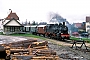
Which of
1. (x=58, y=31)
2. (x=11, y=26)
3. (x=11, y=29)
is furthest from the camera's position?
(x=11, y=29)

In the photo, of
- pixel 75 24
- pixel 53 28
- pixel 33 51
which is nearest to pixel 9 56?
pixel 33 51

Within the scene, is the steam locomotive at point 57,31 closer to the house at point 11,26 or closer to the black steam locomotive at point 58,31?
the black steam locomotive at point 58,31

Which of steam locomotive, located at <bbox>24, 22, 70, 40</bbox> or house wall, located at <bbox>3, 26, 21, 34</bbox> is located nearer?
steam locomotive, located at <bbox>24, 22, 70, 40</bbox>

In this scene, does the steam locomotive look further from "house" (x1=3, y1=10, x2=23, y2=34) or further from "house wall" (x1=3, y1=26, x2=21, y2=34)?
"house wall" (x1=3, y1=26, x2=21, y2=34)

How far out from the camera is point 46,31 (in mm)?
39781

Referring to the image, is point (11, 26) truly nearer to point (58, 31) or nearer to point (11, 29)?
point (11, 29)

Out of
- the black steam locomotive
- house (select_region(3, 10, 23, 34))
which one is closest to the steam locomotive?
the black steam locomotive

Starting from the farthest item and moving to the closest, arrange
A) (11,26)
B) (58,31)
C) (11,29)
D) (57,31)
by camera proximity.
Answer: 1. (11,29)
2. (11,26)
3. (57,31)
4. (58,31)

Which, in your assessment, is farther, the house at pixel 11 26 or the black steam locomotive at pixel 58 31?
the house at pixel 11 26

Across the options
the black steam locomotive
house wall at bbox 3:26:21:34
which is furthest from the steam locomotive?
house wall at bbox 3:26:21:34

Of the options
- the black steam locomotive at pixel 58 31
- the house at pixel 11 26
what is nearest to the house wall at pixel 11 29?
the house at pixel 11 26

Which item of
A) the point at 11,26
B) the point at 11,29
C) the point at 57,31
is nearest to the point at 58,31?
the point at 57,31

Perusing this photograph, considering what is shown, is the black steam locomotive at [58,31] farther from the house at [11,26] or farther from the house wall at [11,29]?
the house wall at [11,29]

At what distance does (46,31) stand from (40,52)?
3077 centimetres
